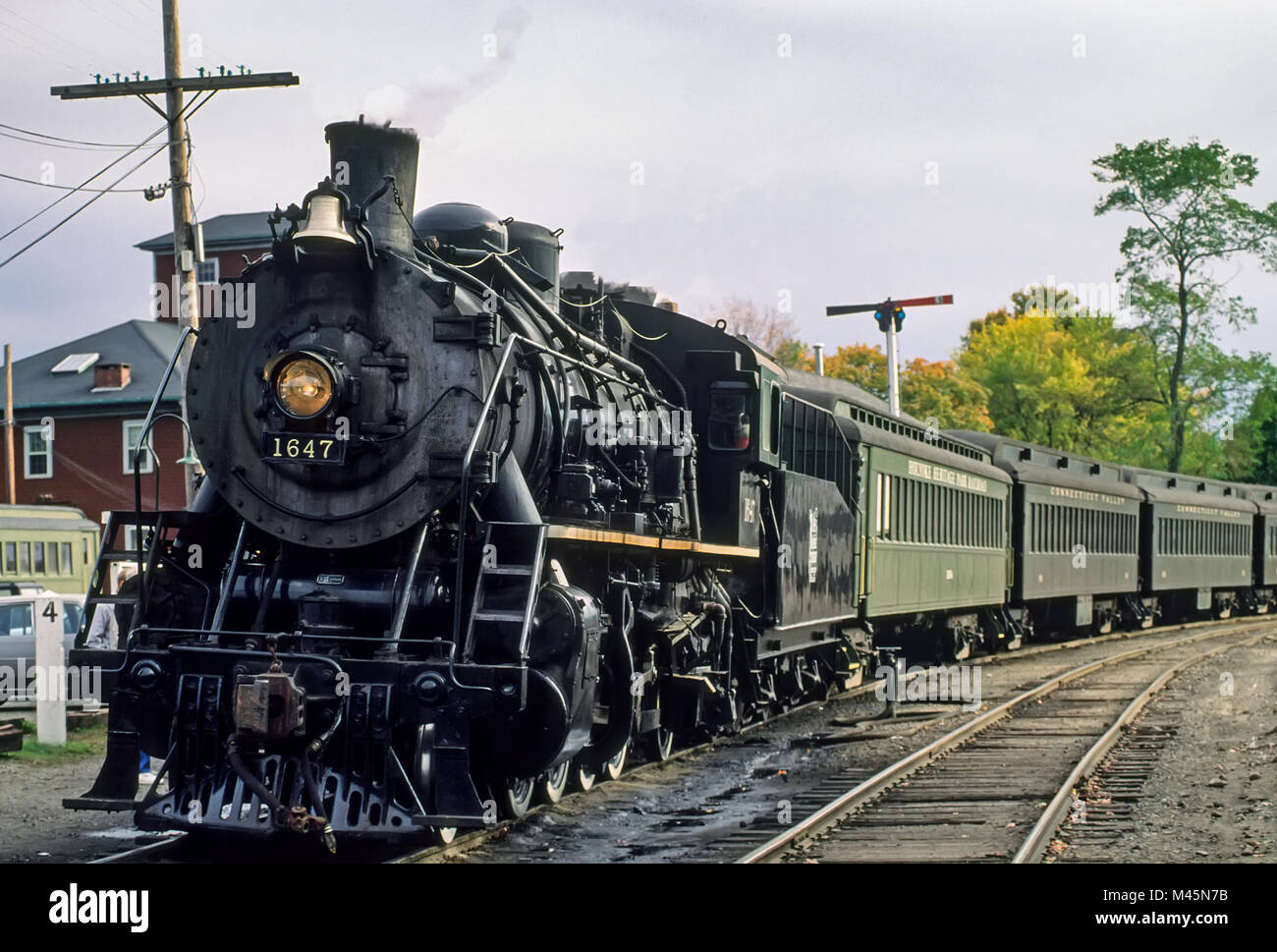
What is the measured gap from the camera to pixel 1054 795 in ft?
32.4

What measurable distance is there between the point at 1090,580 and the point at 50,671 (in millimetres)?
20613

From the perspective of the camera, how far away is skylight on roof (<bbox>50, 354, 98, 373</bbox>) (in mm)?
41103

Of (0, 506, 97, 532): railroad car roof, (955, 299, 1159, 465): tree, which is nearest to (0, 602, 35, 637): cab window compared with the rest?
(0, 506, 97, 532): railroad car roof

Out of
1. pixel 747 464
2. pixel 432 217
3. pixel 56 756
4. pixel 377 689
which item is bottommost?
pixel 56 756

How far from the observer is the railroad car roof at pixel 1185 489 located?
32.2 m

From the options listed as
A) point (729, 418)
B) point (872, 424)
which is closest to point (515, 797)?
point (729, 418)

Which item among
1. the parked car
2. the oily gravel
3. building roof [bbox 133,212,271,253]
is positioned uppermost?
building roof [bbox 133,212,271,253]

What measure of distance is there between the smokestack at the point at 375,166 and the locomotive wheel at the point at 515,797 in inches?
125

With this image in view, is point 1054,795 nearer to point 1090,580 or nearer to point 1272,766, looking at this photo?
point 1272,766

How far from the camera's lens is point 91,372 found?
40906 mm

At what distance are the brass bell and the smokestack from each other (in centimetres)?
28

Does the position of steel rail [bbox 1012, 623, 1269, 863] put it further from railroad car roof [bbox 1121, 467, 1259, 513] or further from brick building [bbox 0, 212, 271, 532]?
brick building [bbox 0, 212, 271, 532]

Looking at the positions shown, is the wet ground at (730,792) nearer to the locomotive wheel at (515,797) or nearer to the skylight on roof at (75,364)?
the locomotive wheel at (515,797)
